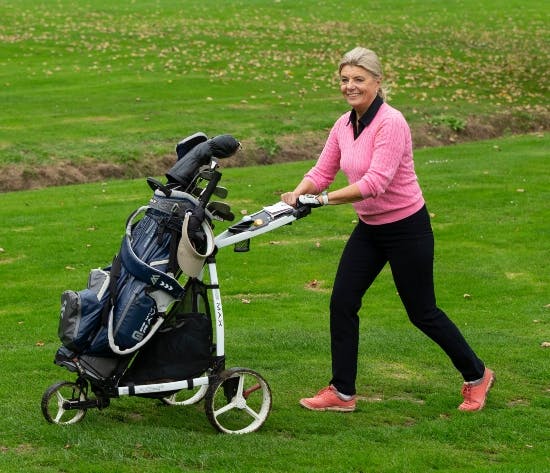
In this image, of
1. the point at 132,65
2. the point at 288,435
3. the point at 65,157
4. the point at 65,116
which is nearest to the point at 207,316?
the point at 288,435

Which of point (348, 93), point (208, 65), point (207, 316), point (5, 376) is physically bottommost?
point (208, 65)

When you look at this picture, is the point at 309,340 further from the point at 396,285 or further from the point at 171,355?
the point at 171,355

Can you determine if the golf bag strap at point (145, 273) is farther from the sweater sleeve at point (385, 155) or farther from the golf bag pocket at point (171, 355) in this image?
the sweater sleeve at point (385, 155)

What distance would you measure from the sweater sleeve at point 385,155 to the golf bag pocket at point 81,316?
1.73 meters

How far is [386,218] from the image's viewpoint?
750 centimetres

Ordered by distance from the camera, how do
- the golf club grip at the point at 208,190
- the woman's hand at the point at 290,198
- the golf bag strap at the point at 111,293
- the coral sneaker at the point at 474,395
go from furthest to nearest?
the coral sneaker at the point at 474,395
the woman's hand at the point at 290,198
the golf club grip at the point at 208,190
the golf bag strap at the point at 111,293

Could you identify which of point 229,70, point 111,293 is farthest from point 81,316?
point 229,70

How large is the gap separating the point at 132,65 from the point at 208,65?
6.51 feet

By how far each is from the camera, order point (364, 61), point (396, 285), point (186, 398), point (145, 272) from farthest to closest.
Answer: point (186, 398), point (396, 285), point (364, 61), point (145, 272)

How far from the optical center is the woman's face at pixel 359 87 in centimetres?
731

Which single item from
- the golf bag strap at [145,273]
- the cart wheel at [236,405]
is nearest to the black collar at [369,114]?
the golf bag strap at [145,273]

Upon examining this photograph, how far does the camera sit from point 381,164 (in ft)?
23.6

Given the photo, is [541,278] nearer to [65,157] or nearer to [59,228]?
[59,228]

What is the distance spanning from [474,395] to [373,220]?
1.45 metres
